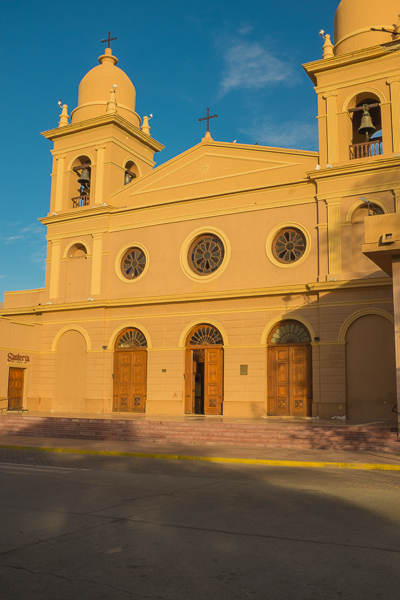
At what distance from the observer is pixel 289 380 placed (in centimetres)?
2094

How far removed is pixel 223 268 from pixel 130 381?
5966 mm

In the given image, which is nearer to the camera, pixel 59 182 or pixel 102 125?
pixel 102 125

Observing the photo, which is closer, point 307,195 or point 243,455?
point 243,455

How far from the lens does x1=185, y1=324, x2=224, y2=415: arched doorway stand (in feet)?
72.8

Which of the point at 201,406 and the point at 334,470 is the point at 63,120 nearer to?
the point at 201,406

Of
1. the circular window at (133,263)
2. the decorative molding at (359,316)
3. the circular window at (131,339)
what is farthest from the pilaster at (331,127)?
the circular window at (131,339)

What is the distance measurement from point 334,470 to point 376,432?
4041 millimetres

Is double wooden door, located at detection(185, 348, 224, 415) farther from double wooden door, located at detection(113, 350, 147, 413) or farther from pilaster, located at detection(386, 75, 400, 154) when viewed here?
pilaster, located at detection(386, 75, 400, 154)

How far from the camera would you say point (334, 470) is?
441 inches

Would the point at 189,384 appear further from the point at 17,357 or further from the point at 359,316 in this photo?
the point at 17,357

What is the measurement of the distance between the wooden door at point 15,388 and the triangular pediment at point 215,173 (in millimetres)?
Result: 8525

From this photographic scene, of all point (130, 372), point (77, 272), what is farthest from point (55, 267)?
point (130, 372)

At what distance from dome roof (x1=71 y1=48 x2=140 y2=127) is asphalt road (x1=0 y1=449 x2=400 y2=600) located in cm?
2137

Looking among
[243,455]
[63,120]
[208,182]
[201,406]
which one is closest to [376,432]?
[243,455]
